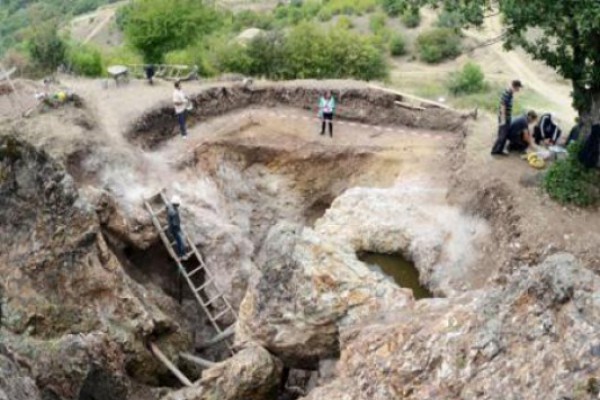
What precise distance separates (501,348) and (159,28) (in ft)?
101

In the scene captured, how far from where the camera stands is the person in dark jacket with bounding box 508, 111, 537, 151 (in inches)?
819

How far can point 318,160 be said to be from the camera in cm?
2434

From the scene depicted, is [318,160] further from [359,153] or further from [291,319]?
[291,319]

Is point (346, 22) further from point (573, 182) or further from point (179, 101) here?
point (573, 182)

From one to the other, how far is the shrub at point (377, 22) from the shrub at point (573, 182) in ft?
124

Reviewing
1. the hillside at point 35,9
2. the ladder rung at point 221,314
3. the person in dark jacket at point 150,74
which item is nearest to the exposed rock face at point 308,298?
the ladder rung at point 221,314

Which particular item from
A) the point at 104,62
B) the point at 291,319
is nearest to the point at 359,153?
the point at 291,319

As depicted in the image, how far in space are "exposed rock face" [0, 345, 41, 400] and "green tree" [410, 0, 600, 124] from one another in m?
12.7

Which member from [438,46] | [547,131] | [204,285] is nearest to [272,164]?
[204,285]

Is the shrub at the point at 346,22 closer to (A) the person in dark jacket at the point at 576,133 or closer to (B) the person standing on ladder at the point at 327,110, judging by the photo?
(B) the person standing on ladder at the point at 327,110

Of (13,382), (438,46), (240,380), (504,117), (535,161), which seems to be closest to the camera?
(13,382)

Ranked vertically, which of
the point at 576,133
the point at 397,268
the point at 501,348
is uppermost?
the point at 501,348

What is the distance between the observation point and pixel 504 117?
21.0 metres

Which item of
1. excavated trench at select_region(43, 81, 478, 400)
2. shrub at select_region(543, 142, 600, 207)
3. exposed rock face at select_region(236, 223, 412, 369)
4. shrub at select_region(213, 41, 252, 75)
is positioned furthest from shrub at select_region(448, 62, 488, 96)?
exposed rock face at select_region(236, 223, 412, 369)
